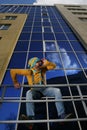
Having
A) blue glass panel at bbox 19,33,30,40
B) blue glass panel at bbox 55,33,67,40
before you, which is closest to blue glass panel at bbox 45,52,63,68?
blue glass panel at bbox 55,33,67,40

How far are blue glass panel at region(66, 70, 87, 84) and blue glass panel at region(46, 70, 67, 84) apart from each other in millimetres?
399

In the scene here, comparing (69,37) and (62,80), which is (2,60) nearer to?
(62,80)

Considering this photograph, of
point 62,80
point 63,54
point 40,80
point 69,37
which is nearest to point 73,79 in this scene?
point 62,80

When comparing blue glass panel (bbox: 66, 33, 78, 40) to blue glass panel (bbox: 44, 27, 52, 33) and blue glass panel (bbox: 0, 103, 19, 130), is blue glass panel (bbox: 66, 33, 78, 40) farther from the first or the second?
blue glass panel (bbox: 0, 103, 19, 130)

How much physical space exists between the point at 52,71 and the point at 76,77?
1524 millimetres

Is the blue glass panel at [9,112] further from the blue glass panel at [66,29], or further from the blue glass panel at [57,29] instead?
the blue glass panel at [66,29]

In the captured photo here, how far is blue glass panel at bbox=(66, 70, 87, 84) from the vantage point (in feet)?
45.1

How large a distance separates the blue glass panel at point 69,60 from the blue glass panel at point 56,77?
1.10m

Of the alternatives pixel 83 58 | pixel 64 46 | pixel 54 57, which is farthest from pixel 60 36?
pixel 83 58

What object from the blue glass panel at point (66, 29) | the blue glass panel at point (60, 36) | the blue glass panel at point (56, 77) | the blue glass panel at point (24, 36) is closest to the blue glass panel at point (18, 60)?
the blue glass panel at point (56, 77)

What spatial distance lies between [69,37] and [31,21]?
7349 mm

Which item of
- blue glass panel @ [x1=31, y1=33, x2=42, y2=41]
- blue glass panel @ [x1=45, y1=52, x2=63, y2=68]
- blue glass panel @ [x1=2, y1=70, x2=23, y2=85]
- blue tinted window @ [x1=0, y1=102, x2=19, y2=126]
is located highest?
blue tinted window @ [x1=0, y1=102, x2=19, y2=126]

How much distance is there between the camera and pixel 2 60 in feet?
48.0

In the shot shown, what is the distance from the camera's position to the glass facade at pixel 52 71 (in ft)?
31.8
